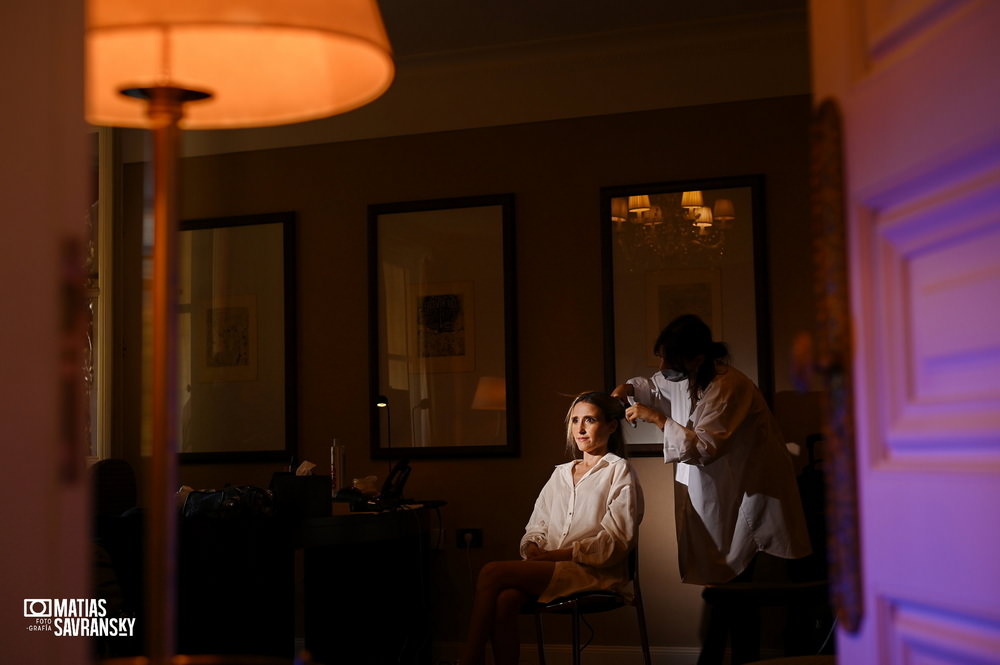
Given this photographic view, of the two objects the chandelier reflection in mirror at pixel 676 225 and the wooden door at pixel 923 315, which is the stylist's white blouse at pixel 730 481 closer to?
the chandelier reflection in mirror at pixel 676 225

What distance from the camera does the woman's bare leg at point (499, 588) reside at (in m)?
3.96

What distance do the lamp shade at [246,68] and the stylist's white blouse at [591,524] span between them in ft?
9.58

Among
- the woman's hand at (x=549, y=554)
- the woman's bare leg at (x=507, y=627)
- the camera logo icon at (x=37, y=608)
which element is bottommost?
the woman's bare leg at (x=507, y=627)

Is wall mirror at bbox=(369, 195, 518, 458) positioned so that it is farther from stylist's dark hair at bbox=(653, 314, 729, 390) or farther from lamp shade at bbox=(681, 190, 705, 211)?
stylist's dark hair at bbox=(653, 314, 729, 390)

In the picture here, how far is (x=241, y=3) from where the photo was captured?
108 cm

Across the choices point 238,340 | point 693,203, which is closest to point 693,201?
point 693,203

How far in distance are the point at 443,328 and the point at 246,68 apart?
3.87 metres

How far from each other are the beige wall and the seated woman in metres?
0.54

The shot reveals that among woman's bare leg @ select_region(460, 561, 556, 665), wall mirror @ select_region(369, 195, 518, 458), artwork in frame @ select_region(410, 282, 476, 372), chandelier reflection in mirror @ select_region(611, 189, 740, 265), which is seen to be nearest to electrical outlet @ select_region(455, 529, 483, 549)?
wall mirror @ select_region(369, 195, 518, 458)

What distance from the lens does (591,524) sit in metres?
4.17

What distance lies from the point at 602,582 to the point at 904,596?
3.14 m

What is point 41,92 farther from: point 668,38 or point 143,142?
point 143,142

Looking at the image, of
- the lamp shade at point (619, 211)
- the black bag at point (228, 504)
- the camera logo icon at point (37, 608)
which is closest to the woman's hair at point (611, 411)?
the lamp shade at point (619, 211)

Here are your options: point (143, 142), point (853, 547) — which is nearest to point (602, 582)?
point (853, 547)
